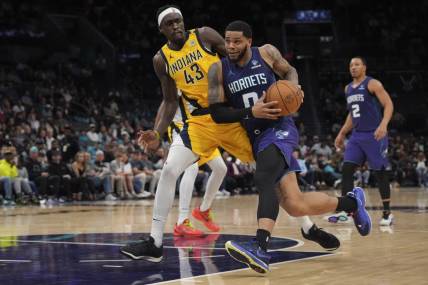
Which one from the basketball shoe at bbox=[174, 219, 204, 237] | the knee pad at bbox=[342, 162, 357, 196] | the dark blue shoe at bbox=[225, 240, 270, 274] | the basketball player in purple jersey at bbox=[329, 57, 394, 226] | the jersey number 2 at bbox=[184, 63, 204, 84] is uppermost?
the jersey number 2 at bbox=[184, 63, 204, 84]

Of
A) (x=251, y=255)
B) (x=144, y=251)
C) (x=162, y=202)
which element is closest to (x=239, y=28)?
(x=162, y=202)

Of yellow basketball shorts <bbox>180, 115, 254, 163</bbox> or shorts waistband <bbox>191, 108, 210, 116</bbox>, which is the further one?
shorts waistband <bbox>191, 108, 210, 116</bbox>

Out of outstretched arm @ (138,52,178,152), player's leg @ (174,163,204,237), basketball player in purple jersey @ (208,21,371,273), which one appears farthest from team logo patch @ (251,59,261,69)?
player's leg @ (174,163,204,237)

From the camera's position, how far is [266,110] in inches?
223

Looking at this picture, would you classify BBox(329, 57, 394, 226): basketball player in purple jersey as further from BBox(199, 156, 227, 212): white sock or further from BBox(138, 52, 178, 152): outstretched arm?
BBox(138, 52, 178, 152): outstretched arm

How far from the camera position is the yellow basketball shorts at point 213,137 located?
638 cm

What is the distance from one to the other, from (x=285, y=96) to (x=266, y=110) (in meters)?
0.19

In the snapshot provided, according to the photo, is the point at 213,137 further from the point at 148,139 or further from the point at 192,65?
the point at 192,65

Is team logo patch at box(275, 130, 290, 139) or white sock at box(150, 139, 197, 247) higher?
team logo patch at box(275, 130, 290, 139)

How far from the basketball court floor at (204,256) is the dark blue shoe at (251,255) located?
8 cm

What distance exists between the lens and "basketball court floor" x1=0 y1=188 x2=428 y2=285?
5.28 m

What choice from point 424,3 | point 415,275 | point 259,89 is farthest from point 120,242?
point 424,3

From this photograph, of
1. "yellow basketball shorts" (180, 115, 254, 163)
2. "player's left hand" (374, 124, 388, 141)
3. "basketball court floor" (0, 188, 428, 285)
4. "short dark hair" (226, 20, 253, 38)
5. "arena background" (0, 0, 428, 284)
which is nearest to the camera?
"basketball court floor" (0, 188, 428, 285)

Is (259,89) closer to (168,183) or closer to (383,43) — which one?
(168,183)
